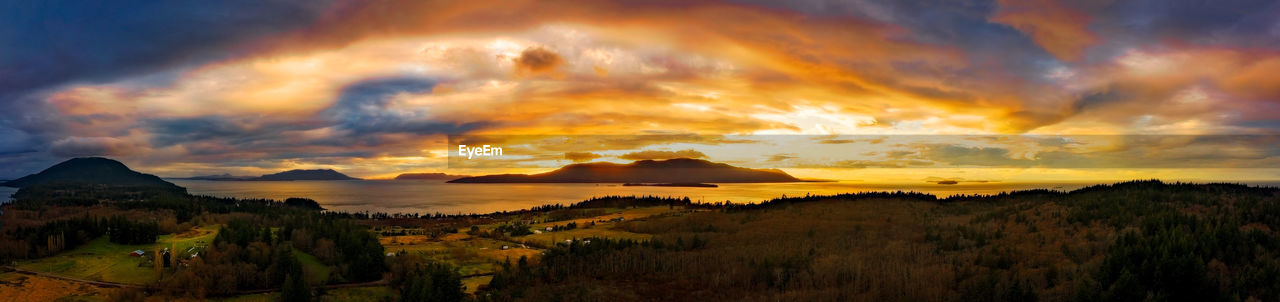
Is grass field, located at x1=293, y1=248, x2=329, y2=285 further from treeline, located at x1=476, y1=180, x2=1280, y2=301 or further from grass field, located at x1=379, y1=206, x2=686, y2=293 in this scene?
treeline, located at x1=476, y1=180, x2=1280, y2=301

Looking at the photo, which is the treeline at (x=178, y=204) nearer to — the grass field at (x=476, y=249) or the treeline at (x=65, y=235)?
the treeline at (x=65, y=235)

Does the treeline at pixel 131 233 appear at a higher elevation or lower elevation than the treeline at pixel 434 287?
higher

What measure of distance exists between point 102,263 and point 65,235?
6.88 ft

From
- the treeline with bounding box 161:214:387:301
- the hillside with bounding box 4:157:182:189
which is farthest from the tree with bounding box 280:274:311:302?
the hillside with bounding box 4:157:182:189

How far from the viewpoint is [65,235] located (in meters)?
13.3

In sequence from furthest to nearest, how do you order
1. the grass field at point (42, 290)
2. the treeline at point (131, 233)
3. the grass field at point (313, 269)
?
the treeline at point (131, 233)
the grass field at point (313, 269)
the grass field at point (42, 290)

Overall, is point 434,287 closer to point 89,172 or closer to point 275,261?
point 275,261

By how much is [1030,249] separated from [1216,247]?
3.57 m

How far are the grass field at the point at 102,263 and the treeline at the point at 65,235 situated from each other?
0.59 feet

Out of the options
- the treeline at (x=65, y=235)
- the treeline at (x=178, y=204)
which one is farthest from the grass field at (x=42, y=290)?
the treeline at (x=178, y=204)

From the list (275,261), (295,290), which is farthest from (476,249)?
(295,290)

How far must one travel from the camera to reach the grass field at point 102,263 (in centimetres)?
1162

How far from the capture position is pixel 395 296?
11.5m

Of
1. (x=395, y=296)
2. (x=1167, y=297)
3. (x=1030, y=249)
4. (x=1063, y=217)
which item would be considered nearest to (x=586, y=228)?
(x=395, y=296)
